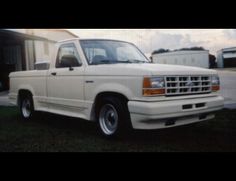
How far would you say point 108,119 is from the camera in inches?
208

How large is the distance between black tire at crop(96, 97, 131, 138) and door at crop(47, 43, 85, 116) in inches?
21.0

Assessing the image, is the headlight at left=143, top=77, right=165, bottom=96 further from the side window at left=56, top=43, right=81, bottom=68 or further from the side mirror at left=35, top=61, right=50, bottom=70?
the side mirror at left=35, top=61, right=50, bottom=70

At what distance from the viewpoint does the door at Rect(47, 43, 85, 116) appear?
5754mm

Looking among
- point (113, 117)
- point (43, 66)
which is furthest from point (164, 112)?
point (43, 66)

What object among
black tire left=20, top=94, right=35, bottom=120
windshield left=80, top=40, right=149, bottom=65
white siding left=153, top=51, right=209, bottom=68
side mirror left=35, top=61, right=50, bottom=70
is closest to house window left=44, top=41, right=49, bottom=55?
black tire left=20, top=94, right=35, bottom=120

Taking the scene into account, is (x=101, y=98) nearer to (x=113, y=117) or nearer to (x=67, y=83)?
(x=113, y=117)

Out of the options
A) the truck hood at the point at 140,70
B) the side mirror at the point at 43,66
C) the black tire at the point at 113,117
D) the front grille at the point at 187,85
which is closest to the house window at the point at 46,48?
the side mirror at the point at 43,66

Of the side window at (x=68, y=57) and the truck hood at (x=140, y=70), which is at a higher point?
the side window at (x=68, y=57)

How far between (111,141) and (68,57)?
1990 mm

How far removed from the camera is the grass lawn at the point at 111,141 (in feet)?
15.5

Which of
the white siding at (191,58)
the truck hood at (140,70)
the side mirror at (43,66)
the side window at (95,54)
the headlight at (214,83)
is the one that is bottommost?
the headlight at (214,83)

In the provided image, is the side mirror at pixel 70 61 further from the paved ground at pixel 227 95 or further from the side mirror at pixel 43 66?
the paved ground at pixel 227 95
